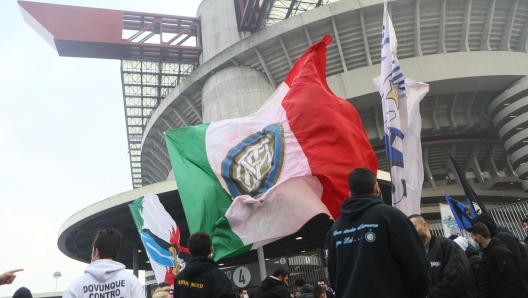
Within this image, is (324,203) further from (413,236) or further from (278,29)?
(278,29)

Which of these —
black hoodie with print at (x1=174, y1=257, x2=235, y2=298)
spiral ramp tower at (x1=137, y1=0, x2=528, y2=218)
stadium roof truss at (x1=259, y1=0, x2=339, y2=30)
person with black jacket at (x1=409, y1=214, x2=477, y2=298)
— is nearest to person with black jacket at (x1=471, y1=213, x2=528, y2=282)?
person with black jacket at (x1=409, y1=214, x2=477, y2=298)

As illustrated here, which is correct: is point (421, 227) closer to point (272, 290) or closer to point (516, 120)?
point (272, 290)

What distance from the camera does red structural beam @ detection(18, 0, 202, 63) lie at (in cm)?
2908

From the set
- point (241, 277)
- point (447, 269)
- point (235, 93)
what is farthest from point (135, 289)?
point (235, 93)

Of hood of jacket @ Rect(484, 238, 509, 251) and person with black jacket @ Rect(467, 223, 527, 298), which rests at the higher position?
hood of jacket @ Rect(484, 238, 509, 251)

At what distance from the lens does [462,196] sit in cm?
3086

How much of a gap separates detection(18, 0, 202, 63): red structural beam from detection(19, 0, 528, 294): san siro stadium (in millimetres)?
82

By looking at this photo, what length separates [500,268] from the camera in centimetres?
482

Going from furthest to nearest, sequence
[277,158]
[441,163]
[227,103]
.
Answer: [441,163] < [227,103] < [277,158]

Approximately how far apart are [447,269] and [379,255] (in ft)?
6.03

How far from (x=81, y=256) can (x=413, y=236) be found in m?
29.1

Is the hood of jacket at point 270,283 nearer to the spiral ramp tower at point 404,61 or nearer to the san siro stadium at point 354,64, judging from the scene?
the san siro stadium at point 354,64

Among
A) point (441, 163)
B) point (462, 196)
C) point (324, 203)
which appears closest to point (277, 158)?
point (324, 203)

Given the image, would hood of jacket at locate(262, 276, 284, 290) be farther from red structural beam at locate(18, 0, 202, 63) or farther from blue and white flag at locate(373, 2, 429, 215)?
red structural beam at locate(18, 0, 202, 63)
